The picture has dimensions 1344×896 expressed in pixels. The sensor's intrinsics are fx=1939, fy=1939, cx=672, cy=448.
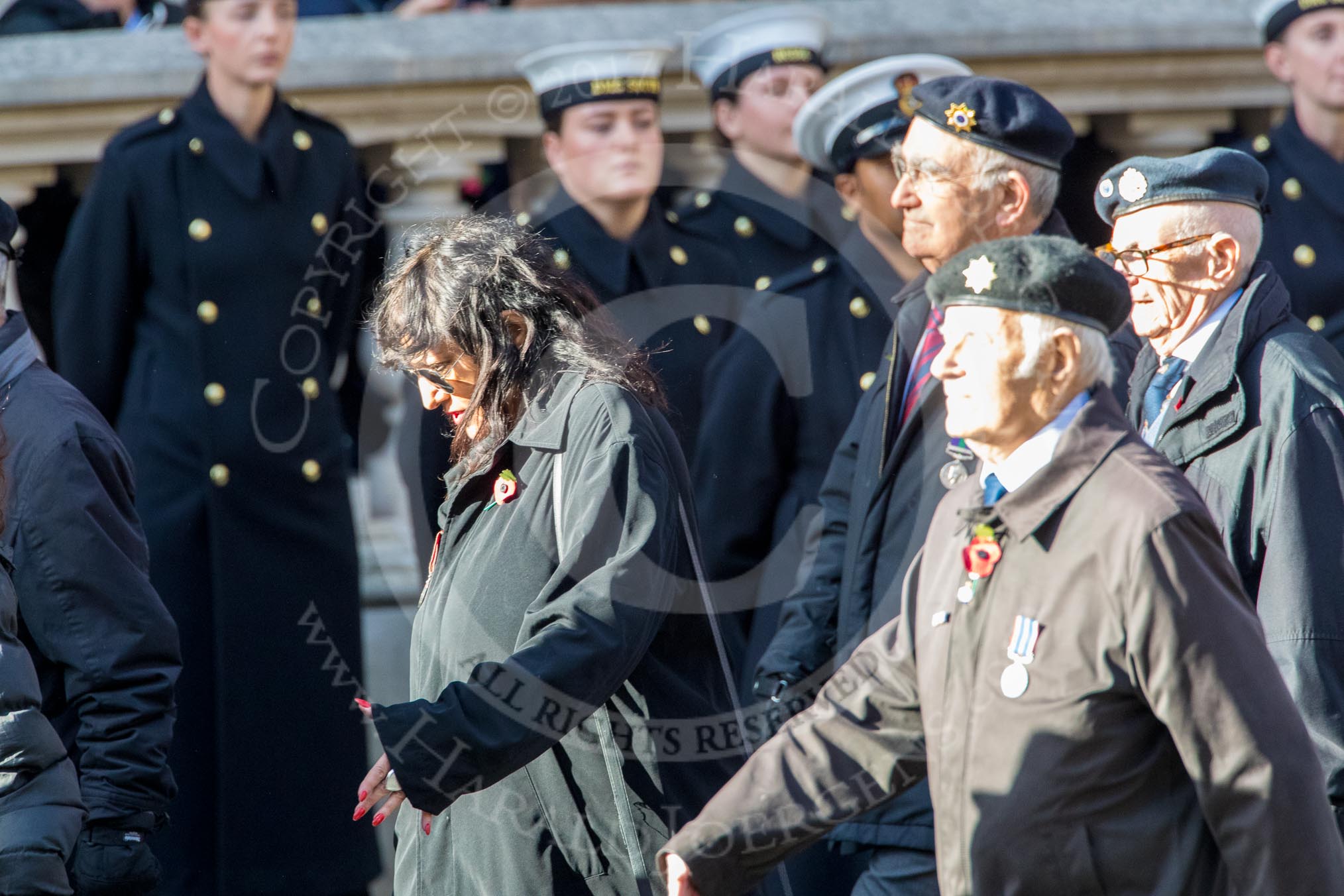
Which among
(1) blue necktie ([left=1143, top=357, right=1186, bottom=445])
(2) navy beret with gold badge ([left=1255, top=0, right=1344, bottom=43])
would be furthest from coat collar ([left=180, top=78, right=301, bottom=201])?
(2) navy beret with gold badge ([left=1255, top=0, right=1344, bottom=43])

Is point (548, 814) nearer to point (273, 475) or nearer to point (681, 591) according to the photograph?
point (681, 591)

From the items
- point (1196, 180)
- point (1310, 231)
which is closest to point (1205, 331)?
point (1196, 180)

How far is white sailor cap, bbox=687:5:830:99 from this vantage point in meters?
5.24

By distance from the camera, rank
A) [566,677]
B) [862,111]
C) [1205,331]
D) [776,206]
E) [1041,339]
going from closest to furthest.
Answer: [1041,339] < [566,677] < [1205,331] < [862,111] < [776,206]

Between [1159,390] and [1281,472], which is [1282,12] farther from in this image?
[1281,472]

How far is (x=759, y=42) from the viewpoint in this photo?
17.2 feet

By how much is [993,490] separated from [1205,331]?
981 millimetres

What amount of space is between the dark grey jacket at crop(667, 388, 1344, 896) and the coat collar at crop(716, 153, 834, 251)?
2712 mm

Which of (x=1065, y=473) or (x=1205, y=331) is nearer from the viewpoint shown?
(x=1065, y=473)

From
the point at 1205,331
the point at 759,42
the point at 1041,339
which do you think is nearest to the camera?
the point at 1041,339

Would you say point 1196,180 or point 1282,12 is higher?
point 1282,12

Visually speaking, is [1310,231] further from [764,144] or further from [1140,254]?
[1140,254]

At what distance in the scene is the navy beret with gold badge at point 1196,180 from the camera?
349 cm

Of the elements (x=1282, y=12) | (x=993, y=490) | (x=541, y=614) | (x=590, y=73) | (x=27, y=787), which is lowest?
(x=27, y=787)
